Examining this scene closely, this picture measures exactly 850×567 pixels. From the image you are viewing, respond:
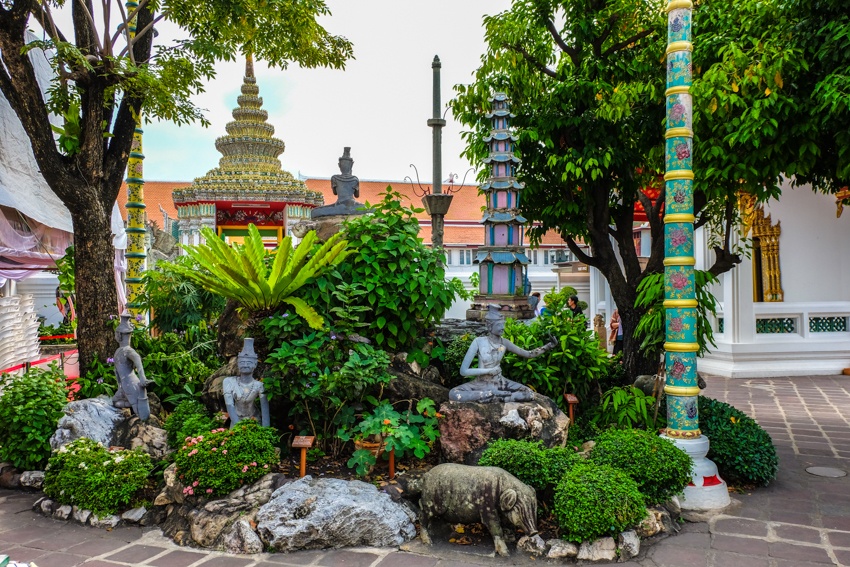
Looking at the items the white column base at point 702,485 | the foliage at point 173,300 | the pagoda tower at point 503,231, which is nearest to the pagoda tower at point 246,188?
the foliage at point 173,300

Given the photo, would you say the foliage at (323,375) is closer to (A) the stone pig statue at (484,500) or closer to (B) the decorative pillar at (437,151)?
(A) the stone pig statue at (484,500)

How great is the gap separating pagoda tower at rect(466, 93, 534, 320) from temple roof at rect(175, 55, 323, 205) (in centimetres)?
1026

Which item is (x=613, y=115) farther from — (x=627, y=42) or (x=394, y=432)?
(x=394, y=432)

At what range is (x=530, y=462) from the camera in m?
4.62

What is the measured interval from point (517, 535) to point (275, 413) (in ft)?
8.99

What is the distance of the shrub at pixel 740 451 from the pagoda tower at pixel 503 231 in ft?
8.52

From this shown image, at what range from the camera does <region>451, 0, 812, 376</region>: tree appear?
5766mm

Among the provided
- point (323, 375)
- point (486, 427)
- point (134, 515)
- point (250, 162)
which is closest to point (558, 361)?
point (486, 427)

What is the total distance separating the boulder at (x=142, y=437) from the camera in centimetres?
573

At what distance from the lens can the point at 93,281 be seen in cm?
698

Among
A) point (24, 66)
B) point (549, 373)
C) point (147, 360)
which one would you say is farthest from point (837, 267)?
point (24, 66)

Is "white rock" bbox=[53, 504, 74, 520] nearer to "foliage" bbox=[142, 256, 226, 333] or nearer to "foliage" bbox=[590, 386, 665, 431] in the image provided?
"foliage" bbox=[142, 256, 226, 333]

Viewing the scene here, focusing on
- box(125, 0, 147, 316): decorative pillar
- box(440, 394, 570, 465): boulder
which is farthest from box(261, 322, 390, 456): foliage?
box(125, 0, 147, 316): decorative pillar

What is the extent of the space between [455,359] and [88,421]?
12.1 ft
